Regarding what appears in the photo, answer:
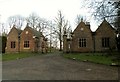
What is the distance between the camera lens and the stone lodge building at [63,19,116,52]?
40.0 m

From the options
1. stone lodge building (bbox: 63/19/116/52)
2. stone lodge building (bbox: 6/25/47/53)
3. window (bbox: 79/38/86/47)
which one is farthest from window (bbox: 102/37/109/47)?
stone lodge building (bbox: 6/25/47/53)

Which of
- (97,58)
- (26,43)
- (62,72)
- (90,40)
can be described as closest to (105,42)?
(90,40)

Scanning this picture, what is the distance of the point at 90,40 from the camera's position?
40719mm

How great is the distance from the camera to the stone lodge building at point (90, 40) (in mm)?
40031

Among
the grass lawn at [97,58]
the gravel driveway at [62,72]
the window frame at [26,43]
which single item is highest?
the window frame at [26,43]

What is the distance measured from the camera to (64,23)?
193ft

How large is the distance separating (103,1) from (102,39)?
19312 mm

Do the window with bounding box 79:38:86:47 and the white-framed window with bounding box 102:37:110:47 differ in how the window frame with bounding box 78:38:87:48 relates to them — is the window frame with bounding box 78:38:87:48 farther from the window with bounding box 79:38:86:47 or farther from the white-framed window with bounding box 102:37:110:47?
the white-framed window with bounding box 102:37:110:47

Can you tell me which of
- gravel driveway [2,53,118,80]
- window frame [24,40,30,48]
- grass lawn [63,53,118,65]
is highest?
window frame [24,40,30,48]

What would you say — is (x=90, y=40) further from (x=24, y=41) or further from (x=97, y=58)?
(x=97, y=58)

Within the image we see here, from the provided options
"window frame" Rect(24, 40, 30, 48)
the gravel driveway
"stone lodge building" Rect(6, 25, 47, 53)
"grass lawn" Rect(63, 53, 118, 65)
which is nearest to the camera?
the gravel driveway

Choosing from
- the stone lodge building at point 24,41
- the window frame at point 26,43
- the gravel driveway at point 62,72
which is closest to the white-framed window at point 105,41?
the stone lodge building at point 24,41

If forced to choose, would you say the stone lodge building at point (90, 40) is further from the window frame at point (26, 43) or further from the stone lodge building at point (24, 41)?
the window frame at point (26, 43)

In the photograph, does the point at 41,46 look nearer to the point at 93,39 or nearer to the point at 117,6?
the point at 93,39
